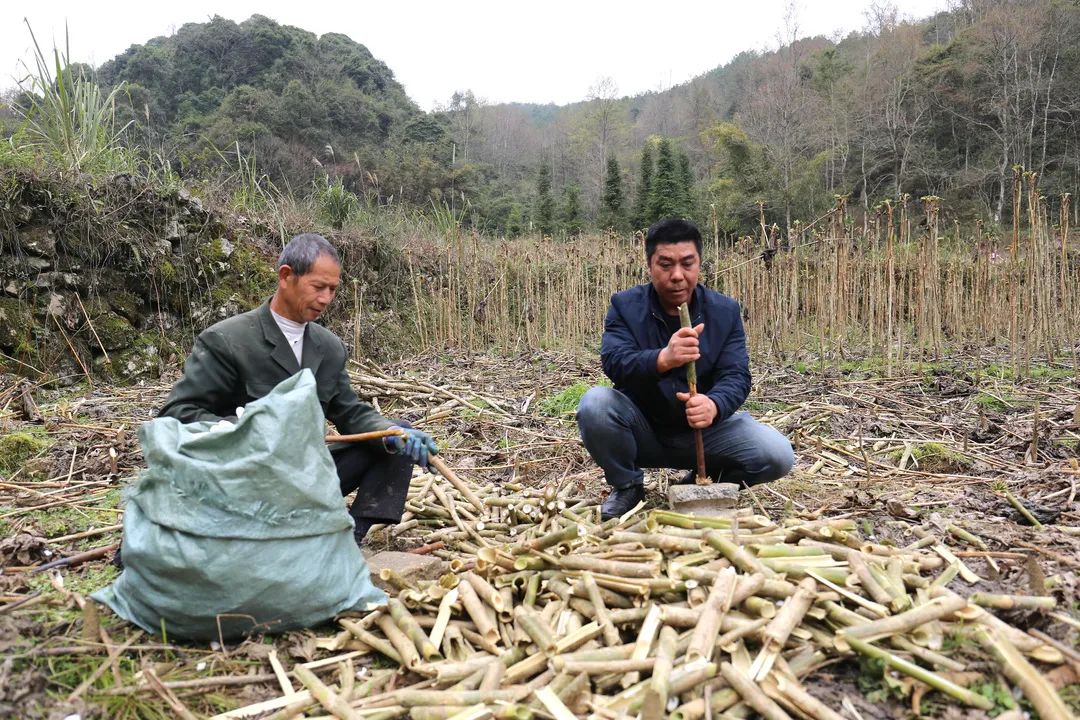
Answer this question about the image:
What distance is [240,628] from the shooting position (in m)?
1.73

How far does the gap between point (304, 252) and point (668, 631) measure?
162cm

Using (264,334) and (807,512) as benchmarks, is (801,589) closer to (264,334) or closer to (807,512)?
(807,512)

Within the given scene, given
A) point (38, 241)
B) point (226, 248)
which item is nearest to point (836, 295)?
point (226, 248)

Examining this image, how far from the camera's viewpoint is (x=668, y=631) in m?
1.55

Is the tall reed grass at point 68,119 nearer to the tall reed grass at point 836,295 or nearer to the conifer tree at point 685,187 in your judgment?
the tall reed grass at point 836,295

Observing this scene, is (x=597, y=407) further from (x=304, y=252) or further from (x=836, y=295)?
(x=836, y=295)

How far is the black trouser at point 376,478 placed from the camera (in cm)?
245

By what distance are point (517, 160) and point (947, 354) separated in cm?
3325

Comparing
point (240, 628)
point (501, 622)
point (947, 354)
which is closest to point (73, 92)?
point (240, 628)

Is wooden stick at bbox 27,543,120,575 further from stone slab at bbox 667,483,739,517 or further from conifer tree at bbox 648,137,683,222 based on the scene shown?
conifer tree at bbox 648,137,683,222

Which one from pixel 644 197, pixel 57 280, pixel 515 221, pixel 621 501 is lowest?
pixel 621 501

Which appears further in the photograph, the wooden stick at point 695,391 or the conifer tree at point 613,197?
the conifer tree at point 613,197

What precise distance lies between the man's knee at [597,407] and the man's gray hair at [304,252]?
1126 millimetres

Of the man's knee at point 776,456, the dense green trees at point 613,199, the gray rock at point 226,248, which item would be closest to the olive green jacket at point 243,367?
the man's knee at point 776,456
